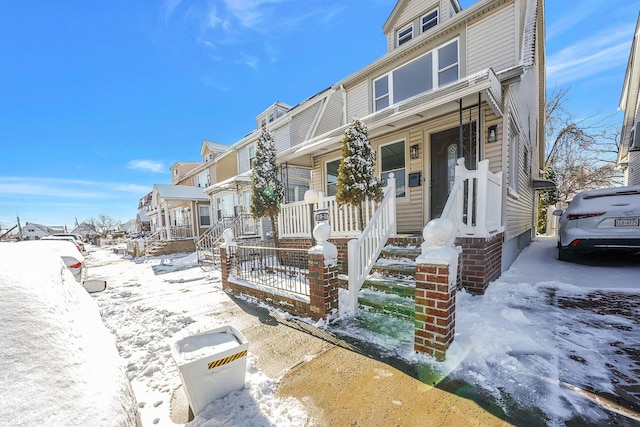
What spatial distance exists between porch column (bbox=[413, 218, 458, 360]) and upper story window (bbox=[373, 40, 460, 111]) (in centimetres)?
603

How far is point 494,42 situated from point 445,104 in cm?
279

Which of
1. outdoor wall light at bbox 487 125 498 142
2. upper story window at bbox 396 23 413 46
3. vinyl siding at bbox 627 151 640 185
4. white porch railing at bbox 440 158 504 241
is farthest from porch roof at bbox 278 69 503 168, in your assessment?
vinyl siding at bbox 627 151 640 185

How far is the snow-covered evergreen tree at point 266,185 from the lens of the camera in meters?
7.49

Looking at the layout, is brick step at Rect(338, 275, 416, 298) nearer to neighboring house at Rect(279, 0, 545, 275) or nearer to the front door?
neighboring house at Rect(279, 0, 545, 275)

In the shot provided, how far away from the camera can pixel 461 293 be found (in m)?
3.94

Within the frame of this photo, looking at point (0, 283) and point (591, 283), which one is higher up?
point (0, 283)

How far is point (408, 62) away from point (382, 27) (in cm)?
274

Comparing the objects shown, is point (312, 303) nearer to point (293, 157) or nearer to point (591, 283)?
point (591, 283)

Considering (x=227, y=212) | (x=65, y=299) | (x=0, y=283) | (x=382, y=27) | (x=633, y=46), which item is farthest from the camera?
(x=227, y=212)

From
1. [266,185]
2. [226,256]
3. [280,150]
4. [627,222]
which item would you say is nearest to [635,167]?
[627,222]

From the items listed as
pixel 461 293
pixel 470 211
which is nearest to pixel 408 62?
pixel 470 211

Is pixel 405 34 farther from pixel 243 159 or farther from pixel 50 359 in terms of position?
pixel 243 159

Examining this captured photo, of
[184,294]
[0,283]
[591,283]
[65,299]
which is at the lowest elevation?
[184,294]

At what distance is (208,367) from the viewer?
6.84 feet
